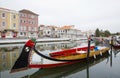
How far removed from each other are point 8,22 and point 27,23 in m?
9.78

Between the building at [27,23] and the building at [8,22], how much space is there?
4.57 m

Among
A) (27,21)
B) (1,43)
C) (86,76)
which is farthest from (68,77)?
(27,21)

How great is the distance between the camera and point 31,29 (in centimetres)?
5203

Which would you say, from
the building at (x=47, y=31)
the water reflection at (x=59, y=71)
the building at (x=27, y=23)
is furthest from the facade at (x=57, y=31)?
the water reflection at (x=59, y=71)

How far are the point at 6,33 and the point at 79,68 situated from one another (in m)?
32.2

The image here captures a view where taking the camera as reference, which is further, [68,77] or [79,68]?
[79,68]

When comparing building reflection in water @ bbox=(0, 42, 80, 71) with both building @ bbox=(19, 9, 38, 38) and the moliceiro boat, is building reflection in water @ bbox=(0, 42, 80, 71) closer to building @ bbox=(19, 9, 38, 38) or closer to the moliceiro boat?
the moliceiro boat

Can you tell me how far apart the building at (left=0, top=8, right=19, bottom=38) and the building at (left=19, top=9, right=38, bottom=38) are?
4.57 m

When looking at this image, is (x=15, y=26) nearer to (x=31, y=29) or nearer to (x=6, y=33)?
(x=6, y=33)

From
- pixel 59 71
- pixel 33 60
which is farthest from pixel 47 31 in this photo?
pixel 33 60

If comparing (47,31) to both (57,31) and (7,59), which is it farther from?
(7,59)

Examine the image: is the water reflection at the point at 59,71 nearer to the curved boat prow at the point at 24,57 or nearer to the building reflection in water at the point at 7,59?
the curved boat prow at the point at 24,57

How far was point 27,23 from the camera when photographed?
5088cm

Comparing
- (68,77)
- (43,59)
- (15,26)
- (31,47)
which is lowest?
(68,77)
